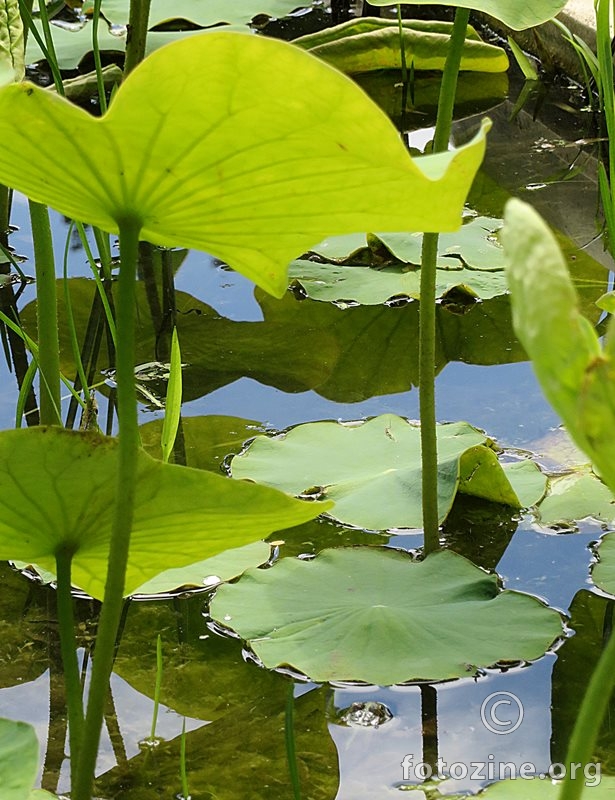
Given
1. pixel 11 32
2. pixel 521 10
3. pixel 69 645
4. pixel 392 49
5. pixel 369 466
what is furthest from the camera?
pixel 392 49

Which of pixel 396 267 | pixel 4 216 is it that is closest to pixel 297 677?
pixel 396 267

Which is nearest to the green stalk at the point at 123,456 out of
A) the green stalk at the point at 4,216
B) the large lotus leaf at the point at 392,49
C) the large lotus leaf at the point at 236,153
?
the large lotus leaf at the point at 236,153

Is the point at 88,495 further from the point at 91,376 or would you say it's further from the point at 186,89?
the point at 91,376

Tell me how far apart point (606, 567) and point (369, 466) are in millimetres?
323

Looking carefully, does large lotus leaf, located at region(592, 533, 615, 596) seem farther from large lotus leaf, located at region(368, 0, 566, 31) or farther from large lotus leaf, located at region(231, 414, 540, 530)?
large lotus leaf, located at region(368, 0, 566, 31)

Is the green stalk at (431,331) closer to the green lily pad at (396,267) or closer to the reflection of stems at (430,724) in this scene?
the reflection of stems at (430,724)

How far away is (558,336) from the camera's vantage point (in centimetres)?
38

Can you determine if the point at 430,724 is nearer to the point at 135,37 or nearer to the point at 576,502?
the point at 576,502

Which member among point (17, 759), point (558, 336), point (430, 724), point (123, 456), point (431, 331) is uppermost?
point (558, 336)

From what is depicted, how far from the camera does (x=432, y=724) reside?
3.00ft

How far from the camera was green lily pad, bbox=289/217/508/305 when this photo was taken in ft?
5.98

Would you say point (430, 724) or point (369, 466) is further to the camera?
point (369, 466)

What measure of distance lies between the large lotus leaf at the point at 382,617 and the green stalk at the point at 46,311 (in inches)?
12.6

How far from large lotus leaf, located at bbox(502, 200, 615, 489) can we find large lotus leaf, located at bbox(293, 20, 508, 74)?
8.48ft
